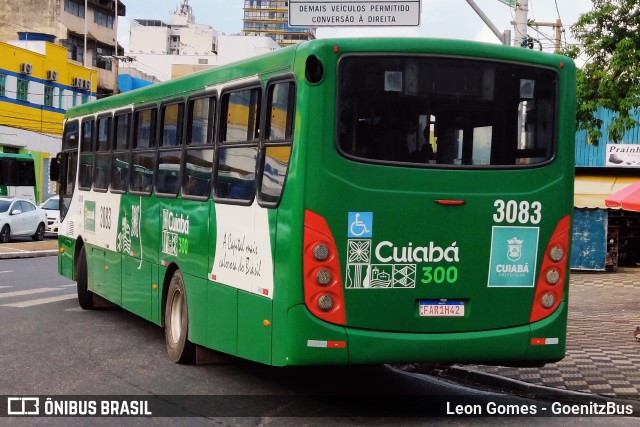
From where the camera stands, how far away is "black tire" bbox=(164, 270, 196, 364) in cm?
1084

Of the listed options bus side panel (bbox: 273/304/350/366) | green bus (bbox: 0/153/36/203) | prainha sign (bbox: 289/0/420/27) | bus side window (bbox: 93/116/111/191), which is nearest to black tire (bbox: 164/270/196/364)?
bus side panel (bbox: 273/304/350/366)

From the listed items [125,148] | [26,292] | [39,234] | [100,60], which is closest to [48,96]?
[100,60]

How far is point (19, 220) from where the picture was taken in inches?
1464

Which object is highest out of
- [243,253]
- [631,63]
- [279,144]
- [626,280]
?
[631,63]

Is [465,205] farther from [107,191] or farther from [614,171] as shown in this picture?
[614,171]

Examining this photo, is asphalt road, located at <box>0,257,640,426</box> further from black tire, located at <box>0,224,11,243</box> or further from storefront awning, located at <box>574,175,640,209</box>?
black tire, located at <box>0,224,11,243</box>

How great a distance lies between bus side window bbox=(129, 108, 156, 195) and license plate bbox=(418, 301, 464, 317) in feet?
15.6

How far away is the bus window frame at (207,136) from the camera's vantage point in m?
10.1

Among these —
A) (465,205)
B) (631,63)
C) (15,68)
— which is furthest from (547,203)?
(15,68)

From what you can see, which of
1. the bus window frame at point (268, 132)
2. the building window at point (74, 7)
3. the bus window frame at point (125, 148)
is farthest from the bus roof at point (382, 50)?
the building window at point (74, 7)

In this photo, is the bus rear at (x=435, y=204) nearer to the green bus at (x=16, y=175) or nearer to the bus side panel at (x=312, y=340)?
the bus side panel at (x=312, y=340)

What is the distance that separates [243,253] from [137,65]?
10536 cm

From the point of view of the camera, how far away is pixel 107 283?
47.2 feet

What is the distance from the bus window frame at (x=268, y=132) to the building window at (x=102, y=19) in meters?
73.0
